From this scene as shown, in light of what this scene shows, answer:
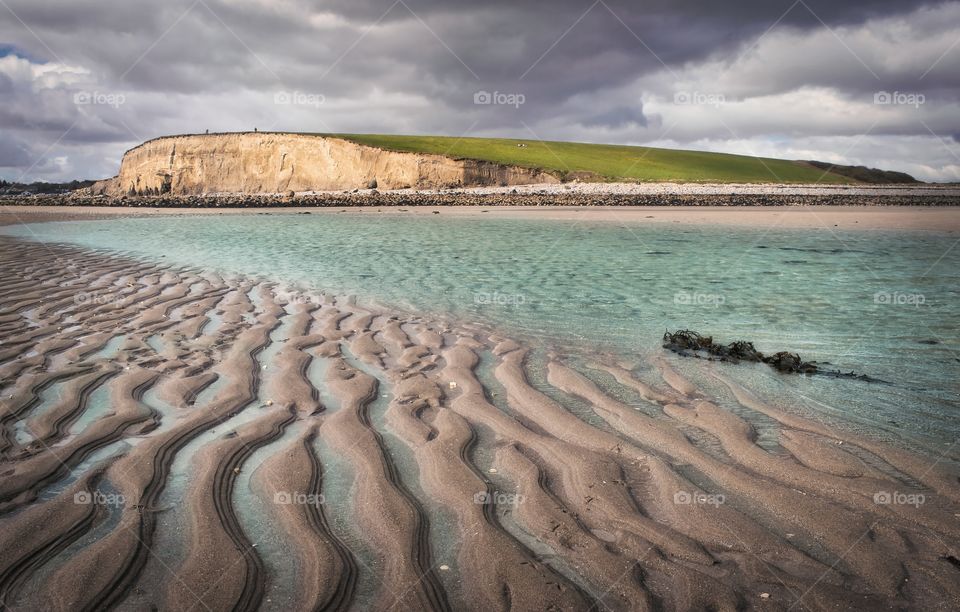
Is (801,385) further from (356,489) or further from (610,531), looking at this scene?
(356,489)

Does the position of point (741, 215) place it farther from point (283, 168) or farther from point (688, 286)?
point (283, 168)

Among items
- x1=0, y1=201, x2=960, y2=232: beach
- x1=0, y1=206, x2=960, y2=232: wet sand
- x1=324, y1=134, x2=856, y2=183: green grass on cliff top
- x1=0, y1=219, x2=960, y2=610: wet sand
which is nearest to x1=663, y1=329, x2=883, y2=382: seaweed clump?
x1=0, y1=219, x2=960, y2=610: wet sand

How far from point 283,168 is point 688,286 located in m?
75.6

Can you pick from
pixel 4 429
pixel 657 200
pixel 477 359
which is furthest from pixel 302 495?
pixel 657 200

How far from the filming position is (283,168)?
79.9 m

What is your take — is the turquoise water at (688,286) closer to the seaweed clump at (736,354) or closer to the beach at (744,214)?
the seaweed clump at (736,354)

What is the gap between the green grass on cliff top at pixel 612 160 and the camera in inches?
3012

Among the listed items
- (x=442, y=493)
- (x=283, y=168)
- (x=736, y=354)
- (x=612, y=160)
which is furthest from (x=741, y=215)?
(x=283, y=168)

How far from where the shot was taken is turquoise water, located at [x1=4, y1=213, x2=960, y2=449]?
709 centimetres

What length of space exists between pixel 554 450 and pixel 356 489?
1724mm

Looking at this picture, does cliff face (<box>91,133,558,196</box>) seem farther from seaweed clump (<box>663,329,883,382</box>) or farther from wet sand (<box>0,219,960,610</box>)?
wet sand (<box>0,219,960,610</box>)

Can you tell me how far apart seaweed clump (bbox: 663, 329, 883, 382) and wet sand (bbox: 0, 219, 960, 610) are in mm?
580

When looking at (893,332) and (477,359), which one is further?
(893,332)

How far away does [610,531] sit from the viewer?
12.9 ft
